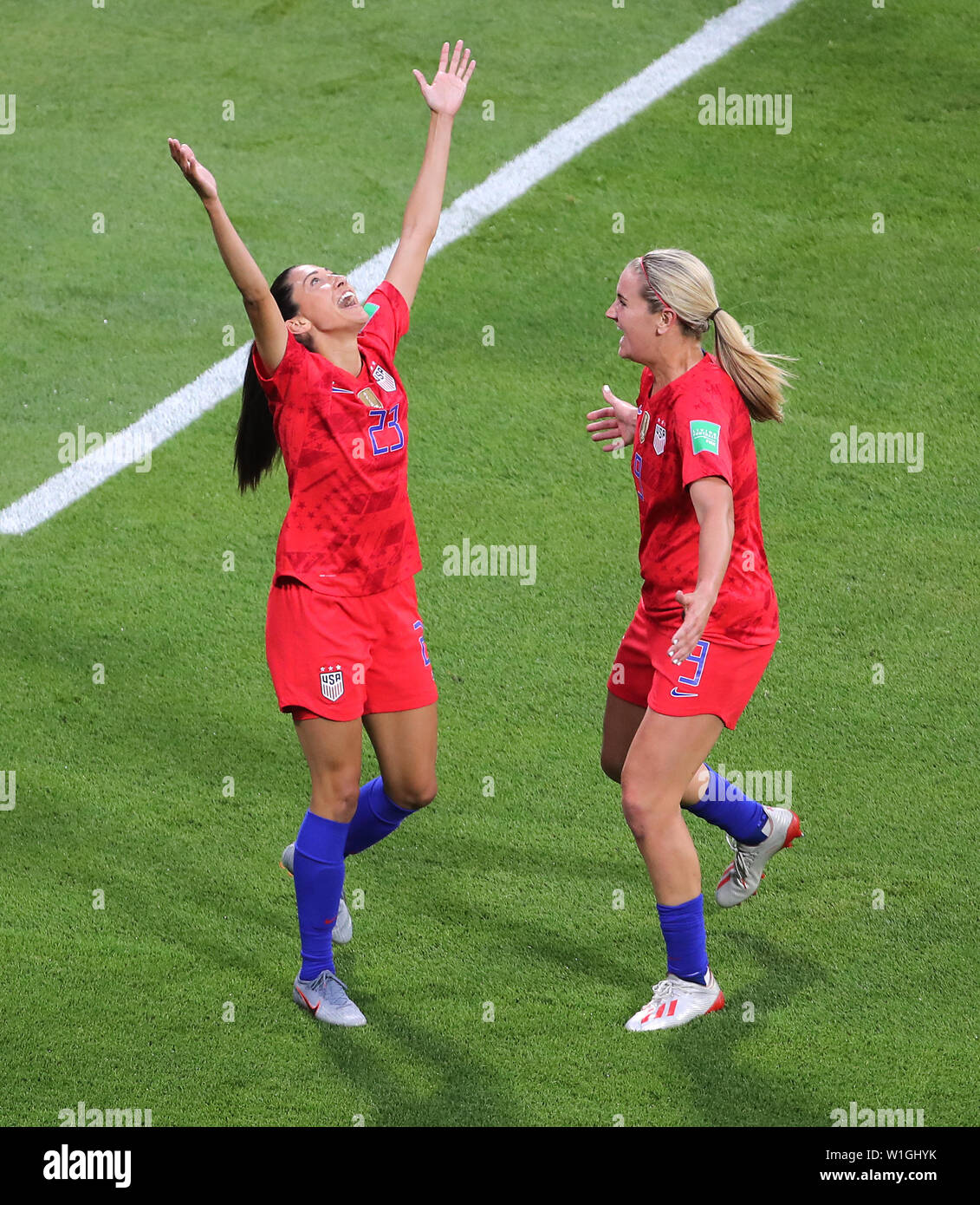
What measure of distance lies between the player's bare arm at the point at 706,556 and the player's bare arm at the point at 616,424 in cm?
71

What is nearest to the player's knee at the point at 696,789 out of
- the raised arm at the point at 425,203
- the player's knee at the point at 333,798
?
the player's knee at the point at 333,798

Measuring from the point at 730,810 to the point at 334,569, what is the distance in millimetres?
1662

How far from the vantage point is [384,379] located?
17.1 ft

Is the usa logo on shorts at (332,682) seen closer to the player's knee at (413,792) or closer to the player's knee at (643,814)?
the player's knee at (413,792)

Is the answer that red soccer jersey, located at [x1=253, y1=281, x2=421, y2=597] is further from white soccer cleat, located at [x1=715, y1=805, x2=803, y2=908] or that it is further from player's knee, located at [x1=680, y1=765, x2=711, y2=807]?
white soccer cleat, located at [x1=715, y1=805, x2=803, y2=908]

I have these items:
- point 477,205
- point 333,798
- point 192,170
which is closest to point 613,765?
point 333,798

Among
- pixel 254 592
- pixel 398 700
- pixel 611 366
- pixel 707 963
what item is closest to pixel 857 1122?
pixel 707 963

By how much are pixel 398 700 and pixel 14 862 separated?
185cm

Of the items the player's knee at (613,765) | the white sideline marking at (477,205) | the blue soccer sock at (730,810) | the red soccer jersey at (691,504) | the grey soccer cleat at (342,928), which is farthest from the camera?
the white sideline marking at (477,205)

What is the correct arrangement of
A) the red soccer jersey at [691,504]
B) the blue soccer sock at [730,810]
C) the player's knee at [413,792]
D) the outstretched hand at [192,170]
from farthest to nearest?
1. the blue soccer sock at [730,810]
2. the player's knee at [413,792]
3. the red soccer jersey at [691,504]
4. the outstretched hand at [192,170]

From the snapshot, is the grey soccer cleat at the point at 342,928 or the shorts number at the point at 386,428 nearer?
the shorts number at the point at 386,428

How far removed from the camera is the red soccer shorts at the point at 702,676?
16.5 ft

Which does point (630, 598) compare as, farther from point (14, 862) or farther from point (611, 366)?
point (14, 862)

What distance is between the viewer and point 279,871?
6094 millimetres
